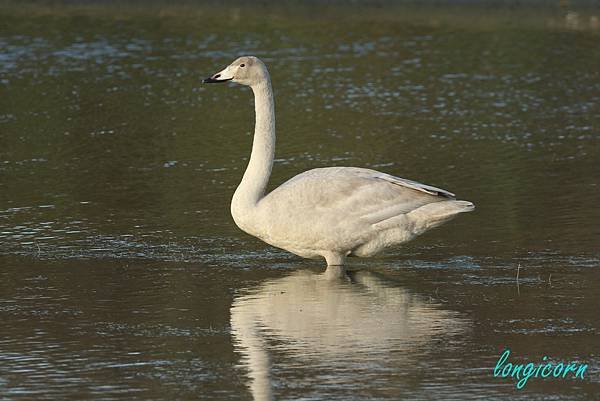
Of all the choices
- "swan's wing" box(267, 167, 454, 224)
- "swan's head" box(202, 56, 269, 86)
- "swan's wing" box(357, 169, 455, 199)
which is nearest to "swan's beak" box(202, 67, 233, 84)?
"swan's head" box(202, 56, 269, 86)

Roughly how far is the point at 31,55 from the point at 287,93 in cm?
562

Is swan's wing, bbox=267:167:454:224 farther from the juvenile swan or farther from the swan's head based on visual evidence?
the swan's head

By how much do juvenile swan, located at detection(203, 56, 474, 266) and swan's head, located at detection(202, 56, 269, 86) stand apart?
2.85 feet

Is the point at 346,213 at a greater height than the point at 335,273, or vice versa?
the point at 346,213

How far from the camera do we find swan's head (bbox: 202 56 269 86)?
10.6 m

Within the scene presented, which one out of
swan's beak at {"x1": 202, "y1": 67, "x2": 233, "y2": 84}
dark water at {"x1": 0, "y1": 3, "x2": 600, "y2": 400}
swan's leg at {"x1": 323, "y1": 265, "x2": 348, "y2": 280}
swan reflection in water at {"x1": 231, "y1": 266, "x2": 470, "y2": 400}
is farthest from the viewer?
swan's beak at {"x1": 202, "y1": 67, "x2": 233, "y2": 84}

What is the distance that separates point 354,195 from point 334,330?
6.97 feet

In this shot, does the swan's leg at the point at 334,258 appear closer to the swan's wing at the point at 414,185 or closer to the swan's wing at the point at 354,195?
the swan's wing at the point at 354,195

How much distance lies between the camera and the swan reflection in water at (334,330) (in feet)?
23.8

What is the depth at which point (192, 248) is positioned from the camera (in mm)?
10641

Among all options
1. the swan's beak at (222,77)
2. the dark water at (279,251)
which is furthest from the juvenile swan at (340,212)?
the swan's beak at (222,77)

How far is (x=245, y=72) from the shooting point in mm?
10617

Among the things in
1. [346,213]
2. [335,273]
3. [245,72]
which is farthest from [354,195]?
[245,72]

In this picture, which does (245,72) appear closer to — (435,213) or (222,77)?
(222,77)
